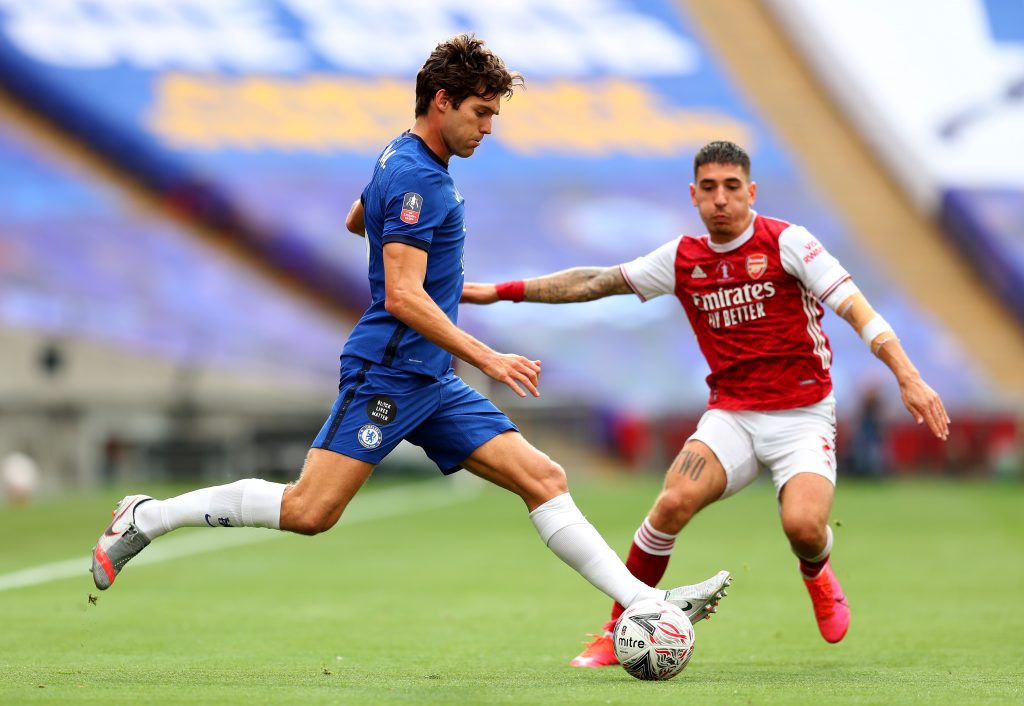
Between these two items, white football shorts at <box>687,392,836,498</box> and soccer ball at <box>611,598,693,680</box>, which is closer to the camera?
soccer ball at <box>611,598,693,680</box>

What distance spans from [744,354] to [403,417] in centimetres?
199

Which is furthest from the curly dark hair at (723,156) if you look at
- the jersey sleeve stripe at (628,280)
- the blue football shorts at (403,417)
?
the blue football shorts at (403,417)

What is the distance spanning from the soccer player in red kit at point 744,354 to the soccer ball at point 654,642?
3.08ft

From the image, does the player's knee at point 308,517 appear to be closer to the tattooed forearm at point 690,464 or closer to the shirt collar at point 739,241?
the tattooed forearm at point 690,464

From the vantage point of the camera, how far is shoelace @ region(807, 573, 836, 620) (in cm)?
774

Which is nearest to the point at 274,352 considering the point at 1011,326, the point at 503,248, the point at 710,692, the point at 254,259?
the point at 254,259

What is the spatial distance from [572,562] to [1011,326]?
28.9m

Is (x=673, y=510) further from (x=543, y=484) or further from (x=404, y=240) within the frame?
(x=404, y=240)

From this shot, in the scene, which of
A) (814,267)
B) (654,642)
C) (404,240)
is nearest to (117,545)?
(404,240)

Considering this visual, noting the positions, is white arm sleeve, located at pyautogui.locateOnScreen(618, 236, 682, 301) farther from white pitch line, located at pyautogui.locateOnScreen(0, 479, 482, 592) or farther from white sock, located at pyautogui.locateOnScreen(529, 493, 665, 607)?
white pitch line, located at pyautogui.locateOnScreen(0, 479, 482, 592)

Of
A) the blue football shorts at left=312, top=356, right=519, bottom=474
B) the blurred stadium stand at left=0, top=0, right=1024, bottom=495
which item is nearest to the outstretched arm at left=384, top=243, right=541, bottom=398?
the blue football shorts at left=312, top=356, right=519, bottom=474

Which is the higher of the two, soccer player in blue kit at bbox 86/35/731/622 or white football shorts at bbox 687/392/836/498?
soccer player in blue kit at bbox 86/35/731/622

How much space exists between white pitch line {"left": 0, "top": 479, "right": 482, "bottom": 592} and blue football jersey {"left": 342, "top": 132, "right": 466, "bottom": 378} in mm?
5592

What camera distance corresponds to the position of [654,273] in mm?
7809
